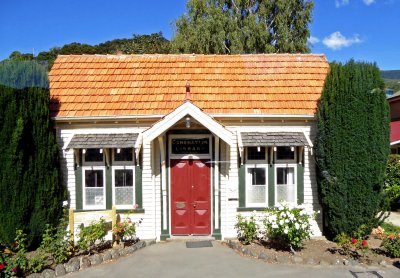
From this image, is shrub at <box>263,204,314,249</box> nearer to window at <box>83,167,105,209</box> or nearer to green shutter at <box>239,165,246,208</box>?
green shutter at <box>239,165,246,208</box>

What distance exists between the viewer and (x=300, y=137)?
9070 millimetres

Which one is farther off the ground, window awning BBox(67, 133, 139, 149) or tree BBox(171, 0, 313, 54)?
tree BBox(171, 0, 313, 54)

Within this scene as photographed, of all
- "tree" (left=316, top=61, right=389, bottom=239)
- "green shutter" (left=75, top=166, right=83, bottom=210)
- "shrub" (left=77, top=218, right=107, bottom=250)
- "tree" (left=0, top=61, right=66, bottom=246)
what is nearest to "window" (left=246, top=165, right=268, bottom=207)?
"tree" (left=316, top=61, right=389, bottom=239)

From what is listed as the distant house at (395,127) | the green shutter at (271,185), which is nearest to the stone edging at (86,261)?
the green shutter at (271,185)

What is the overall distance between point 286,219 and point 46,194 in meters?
6.13

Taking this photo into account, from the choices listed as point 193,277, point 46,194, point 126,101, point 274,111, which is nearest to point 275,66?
point 274,111

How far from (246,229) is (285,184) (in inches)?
70.0

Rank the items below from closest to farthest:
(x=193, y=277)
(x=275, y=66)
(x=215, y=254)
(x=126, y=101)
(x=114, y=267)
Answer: (x=193, y=277)
(x=114, y=267)
(x=215, y=254)
(x=126, y=101)
(x=275, y=66)

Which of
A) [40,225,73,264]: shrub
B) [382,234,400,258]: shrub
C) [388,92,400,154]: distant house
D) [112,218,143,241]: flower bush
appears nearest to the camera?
[40,225,73,264]: shrub

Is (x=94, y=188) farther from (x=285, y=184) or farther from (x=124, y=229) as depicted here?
(x=285, y=184)

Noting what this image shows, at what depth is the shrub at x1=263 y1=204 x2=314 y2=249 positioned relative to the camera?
7.86m

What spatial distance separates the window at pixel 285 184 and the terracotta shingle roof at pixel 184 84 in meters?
1.71

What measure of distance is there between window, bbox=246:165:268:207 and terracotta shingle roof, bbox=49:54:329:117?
5.54 ft

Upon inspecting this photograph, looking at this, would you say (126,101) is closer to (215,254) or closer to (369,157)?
(215,254)
